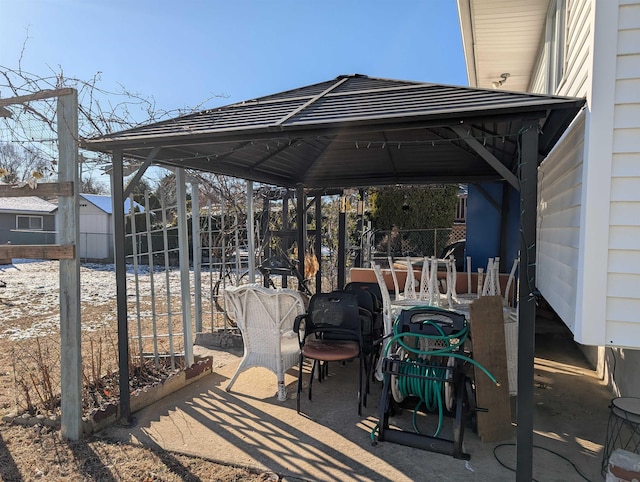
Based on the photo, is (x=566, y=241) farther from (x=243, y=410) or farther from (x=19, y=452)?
(x=19, y=452)

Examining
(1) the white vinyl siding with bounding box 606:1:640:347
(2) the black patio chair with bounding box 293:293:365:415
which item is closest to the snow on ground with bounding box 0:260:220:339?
(2) the black patio chair with bounding box 293:293:365:415

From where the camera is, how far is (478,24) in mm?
4730

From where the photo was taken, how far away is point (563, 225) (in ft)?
8.99

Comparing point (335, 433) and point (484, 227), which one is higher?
Result: point (484, 227)

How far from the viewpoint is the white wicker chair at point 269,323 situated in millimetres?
3639

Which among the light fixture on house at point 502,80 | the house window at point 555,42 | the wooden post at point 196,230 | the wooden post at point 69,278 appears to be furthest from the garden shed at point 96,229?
the house window at point 555,42

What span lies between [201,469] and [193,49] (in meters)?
5.66

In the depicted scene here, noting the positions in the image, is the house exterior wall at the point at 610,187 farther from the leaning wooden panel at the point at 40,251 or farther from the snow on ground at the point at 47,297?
the snow on ground at the point at 47,297

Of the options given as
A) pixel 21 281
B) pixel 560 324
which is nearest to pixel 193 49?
pixel 560 324

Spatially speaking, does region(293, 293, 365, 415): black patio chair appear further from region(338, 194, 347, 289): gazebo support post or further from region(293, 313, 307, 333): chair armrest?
region(338, 194, 347, 289): gazebo support post

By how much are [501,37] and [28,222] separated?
24.6 meters

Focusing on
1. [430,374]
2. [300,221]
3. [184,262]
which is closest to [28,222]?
[300,221]

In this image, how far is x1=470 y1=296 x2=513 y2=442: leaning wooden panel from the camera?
304 centimetres

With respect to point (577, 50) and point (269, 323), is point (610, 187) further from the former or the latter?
point (269, 323)
